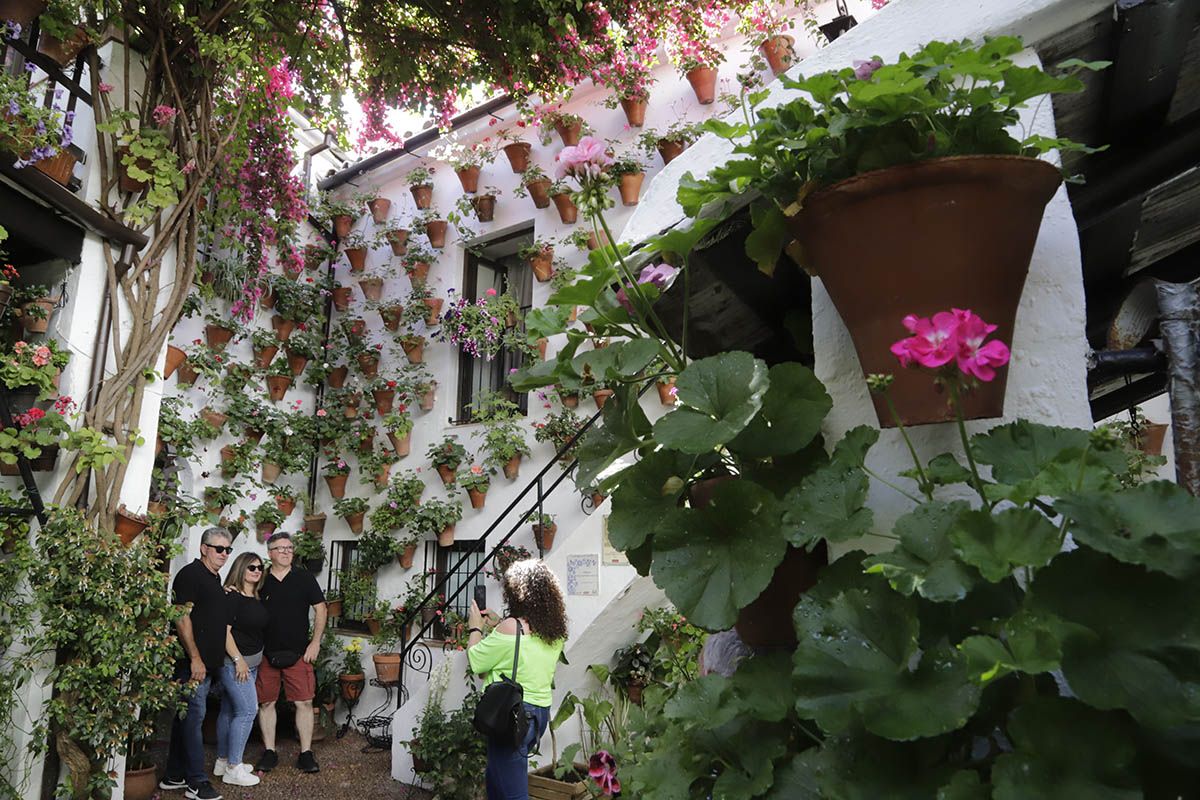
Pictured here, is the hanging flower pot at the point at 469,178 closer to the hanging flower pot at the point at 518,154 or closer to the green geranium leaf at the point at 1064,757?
the hanging flower pot at the point at 518,154

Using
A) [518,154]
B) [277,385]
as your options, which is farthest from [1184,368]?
[277,385]

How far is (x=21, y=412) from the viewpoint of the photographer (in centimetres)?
416

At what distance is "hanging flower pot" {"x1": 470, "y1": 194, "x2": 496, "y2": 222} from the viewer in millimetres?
7314

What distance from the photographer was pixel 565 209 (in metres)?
6.85

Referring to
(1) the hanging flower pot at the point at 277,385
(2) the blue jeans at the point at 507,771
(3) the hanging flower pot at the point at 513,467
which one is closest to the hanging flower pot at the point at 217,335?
(1) the hanging flower pot at the point at 277,385

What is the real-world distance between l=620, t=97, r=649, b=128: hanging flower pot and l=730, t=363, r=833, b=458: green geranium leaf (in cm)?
597

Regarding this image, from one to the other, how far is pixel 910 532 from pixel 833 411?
0.38 metres

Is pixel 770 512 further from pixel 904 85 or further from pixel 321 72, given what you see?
pixel 321 72

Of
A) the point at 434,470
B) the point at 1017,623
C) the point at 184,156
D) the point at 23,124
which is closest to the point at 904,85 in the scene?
the point at 1017,623

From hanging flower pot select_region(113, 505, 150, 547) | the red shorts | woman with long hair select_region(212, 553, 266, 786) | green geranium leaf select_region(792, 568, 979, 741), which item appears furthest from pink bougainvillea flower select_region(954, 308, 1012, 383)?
the red shorts

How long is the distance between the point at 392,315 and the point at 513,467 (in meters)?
2.15

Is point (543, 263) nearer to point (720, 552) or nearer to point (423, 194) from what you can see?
point (423, 194)

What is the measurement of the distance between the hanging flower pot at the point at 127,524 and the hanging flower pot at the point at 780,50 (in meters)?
5.31

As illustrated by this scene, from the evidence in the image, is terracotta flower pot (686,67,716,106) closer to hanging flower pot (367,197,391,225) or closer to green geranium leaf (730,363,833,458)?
hanging flower pot (367,197,391,225)
